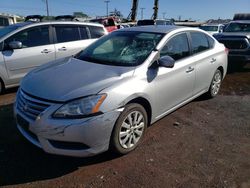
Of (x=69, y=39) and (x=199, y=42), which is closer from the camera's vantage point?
(x=199, y=42)

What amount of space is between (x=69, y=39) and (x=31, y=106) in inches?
168

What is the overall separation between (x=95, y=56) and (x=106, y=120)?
1510 mm

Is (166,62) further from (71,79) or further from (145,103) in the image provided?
(71,79)

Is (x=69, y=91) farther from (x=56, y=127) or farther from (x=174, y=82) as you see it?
(x=174, y=82)

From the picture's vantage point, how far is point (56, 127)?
303 centimetres

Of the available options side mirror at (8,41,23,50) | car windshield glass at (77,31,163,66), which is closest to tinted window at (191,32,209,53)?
car windshield glass at (77,31,163,66)

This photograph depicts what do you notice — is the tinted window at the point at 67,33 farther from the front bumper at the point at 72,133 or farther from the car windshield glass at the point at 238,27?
the car windshield glass at the point at 238,27

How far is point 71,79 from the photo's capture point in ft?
11.5

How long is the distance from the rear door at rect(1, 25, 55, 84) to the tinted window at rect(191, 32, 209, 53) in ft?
11.3

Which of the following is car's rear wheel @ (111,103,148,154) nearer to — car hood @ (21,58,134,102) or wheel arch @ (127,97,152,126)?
wheel arch @ (127,97,152,126)

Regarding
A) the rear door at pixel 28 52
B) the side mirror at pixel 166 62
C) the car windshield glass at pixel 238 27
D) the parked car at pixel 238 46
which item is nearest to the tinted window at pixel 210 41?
the side mirror at pixel 166 62

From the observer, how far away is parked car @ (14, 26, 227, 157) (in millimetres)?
3082

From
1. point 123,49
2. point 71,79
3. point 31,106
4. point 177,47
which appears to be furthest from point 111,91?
point 177,47

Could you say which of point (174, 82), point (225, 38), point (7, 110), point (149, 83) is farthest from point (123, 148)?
point (225, 38)
